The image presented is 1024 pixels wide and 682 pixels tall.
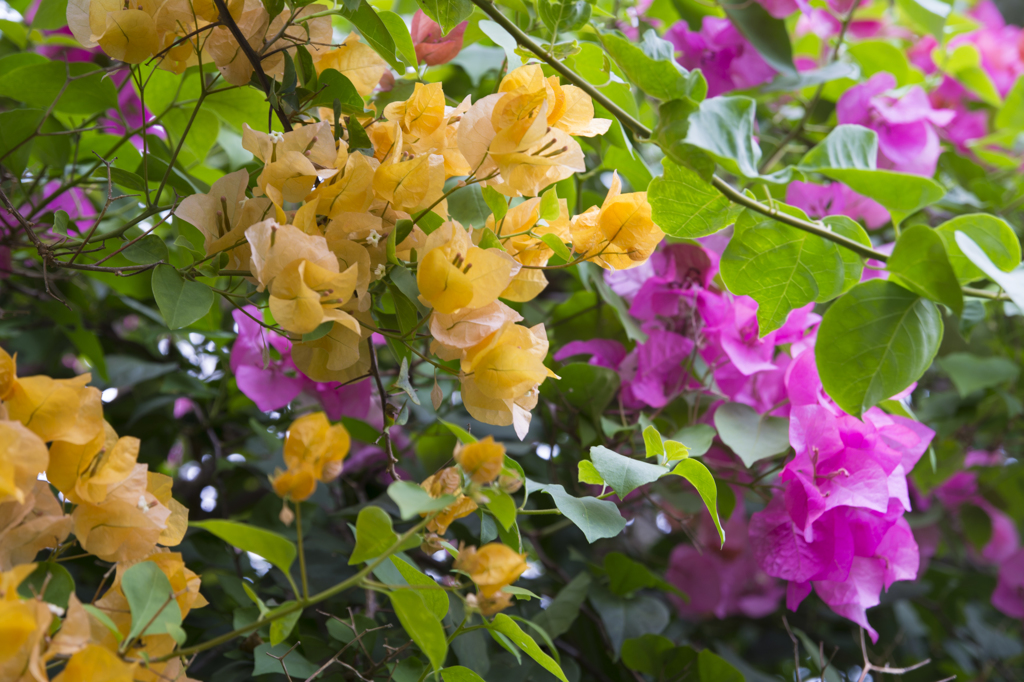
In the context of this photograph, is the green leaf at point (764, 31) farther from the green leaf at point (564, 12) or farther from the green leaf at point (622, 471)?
the green leaf at point (622, 471)

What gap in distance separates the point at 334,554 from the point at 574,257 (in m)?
0.32

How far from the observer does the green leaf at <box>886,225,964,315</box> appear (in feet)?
1.29

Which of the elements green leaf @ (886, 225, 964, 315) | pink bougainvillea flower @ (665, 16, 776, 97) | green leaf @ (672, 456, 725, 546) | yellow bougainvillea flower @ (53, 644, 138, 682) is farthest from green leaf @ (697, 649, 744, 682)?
pink bougainvillea flower @ (665, 16, 776, 97)

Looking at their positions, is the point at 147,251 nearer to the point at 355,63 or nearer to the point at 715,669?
the point at 355,63

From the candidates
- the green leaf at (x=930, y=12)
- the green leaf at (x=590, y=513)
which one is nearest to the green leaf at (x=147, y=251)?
the green leaf at (x=590, y=513)

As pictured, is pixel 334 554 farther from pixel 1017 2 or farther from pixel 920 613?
pixel 1017 2

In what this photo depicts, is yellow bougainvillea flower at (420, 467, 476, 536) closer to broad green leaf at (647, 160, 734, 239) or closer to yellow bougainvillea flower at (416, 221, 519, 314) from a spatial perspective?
yellow bougainvillea flower at (416, 221, 519, 314)

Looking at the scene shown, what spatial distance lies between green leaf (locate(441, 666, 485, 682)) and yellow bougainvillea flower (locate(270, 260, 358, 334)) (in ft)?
0.60

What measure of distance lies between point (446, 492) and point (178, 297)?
173 millimetres

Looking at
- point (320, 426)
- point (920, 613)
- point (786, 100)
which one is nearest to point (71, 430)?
point (320, 426)

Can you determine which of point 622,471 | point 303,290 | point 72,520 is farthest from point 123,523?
point 622,471

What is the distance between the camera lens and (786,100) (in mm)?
837

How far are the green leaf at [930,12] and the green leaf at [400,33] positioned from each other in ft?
1.86

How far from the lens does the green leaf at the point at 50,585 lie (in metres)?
0.28
